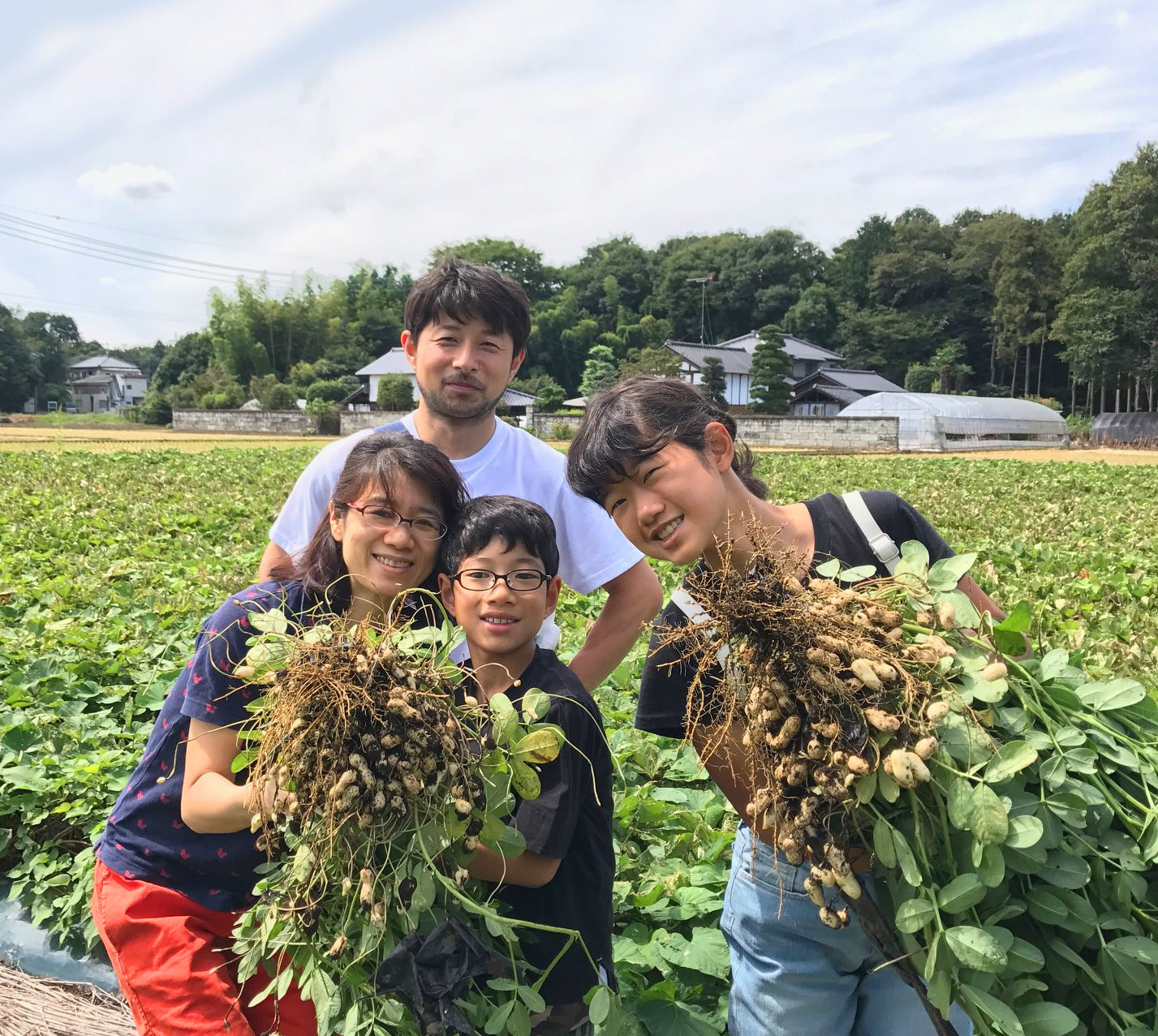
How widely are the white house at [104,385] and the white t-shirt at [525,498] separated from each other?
11212 cm

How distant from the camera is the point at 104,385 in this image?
352 ft

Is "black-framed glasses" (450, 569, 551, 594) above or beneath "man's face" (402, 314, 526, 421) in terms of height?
beneath

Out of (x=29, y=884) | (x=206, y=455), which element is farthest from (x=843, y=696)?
(x=206, y=455)

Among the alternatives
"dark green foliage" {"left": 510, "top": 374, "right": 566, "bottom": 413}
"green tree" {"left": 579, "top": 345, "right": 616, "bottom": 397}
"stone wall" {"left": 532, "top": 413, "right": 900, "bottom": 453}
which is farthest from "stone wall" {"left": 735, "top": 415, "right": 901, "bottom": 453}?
"dark green foliage" {"left": 510, "top": 374, "right": 566, "bottom": 413}

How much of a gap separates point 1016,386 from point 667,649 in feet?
216

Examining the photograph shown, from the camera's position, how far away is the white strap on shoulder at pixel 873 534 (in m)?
1.88

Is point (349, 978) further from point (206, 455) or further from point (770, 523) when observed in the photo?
point (206, 455)

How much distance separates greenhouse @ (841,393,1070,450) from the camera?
41969 mm

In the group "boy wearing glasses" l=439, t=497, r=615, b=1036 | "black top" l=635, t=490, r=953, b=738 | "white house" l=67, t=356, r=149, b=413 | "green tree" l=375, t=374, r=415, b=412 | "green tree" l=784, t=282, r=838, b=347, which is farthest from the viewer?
"white house" l=67, t=356, r=149, b=413

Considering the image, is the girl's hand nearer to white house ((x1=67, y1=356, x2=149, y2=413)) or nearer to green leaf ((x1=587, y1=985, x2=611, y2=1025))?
green leaf ((x1=587, y1=985, x2=611, y2=1025))

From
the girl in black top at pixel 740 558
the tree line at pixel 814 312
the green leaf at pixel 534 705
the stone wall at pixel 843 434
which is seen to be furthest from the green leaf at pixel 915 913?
the tree line at pixel 814 312

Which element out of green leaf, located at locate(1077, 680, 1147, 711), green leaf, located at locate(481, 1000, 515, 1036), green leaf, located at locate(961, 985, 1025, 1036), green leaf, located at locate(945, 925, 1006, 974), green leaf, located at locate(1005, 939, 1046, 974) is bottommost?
green leaf, located at locate(481, 1000, 515, 1036)

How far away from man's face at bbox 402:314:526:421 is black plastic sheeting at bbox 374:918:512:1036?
62.6 inches

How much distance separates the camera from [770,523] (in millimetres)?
1962
